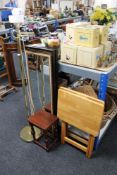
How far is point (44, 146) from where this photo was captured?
1856 mm

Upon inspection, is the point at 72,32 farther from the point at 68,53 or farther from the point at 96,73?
the point at 96,73

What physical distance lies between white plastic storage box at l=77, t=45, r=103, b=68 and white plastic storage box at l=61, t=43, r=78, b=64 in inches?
1.7

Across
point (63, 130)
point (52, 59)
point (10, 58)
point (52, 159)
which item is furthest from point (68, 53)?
point (10, 58)

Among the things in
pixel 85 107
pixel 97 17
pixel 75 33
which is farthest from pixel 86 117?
pixel 97 17

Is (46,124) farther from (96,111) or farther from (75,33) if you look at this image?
(75,33)

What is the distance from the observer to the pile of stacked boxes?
1475 millimetres

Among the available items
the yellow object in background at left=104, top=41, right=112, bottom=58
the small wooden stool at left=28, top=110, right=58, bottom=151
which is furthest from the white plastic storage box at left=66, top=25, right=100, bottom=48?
the small wooden stool at left=28, top=110, right=58, bottom=151

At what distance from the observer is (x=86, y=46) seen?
152 cm

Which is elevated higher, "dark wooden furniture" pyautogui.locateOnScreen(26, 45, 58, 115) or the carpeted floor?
"dark wooden furniture" pyautogui.locateOnScreen(26, 45, 58, 115)

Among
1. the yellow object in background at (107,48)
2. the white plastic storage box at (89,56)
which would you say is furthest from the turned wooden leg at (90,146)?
the yellow object in background at (107,48)

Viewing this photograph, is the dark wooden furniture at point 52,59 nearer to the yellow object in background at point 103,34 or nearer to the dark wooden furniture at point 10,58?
the yellow object in background at point 103,34

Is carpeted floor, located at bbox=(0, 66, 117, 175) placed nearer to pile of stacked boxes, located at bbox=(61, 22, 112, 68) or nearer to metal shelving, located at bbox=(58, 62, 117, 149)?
metal shelving, located at bbox=(58, 62, 117, 149)

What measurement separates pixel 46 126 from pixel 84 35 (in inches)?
36.8

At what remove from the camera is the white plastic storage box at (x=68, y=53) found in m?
1.57
